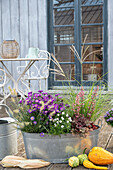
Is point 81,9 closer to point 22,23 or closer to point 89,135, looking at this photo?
point 22,23

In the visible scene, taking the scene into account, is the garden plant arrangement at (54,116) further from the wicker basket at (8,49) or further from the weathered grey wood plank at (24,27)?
the weathered grey wood plank at (24,27)

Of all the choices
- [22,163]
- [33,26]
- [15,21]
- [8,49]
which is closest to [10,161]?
[22,163]

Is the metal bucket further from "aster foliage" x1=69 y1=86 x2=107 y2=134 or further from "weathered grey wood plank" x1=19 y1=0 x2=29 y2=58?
"weathered grey wood plank" x1=19 y1=0 x2=29 y2=58

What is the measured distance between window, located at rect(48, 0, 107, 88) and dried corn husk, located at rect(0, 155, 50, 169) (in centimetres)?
294

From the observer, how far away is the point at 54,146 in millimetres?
1854

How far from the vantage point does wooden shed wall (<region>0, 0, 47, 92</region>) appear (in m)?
4.89

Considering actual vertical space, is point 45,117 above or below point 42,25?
below

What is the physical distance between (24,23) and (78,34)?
1.05 metres

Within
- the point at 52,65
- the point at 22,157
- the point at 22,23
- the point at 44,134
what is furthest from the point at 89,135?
the point at 22,23

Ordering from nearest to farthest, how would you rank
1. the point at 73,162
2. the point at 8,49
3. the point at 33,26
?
the point at 73,162 < the point at 8,49 < the point at 33,26

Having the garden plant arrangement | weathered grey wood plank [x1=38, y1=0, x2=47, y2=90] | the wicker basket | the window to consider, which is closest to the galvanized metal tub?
the garden plant arrangement

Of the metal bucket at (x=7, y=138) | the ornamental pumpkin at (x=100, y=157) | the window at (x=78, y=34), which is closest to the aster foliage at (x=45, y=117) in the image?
the metal bucket at (x=7, y=138)

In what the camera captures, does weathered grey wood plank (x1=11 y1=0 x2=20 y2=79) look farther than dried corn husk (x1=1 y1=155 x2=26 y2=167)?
Yes

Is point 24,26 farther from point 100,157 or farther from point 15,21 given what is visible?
point 100,157
